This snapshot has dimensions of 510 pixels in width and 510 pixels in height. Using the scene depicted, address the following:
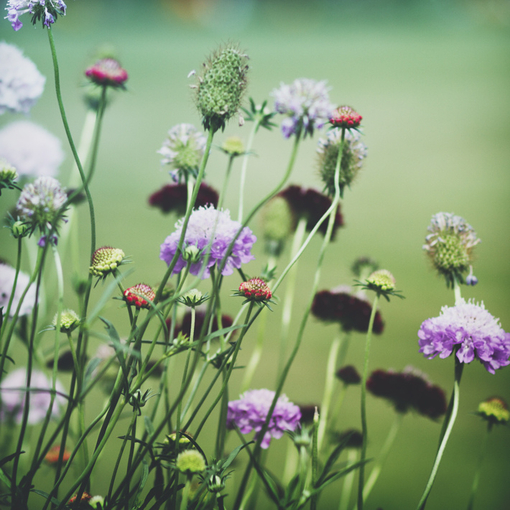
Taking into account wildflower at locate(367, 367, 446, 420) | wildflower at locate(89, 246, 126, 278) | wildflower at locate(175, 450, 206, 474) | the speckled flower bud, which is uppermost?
wildflower at locate(89, 246, 126, 278)

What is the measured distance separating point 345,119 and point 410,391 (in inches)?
20.1

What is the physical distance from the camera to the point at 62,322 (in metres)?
0.50

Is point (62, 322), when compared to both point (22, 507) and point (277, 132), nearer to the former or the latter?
point (22, 507)

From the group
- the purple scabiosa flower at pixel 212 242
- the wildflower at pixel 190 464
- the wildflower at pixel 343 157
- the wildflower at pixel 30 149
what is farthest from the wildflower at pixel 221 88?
the wildflower at pixel 30 149

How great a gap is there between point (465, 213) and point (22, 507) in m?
1.32

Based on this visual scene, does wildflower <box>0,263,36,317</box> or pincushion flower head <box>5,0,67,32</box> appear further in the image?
wildflower <box>0,263,36,317</box>

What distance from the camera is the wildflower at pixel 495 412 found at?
61 centimetres

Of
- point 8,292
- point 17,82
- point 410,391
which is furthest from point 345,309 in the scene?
point 17,82

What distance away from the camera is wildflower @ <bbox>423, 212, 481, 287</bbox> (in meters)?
0.62

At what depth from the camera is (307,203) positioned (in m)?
0.80

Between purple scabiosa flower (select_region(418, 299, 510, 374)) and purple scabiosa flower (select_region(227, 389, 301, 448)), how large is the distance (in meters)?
0.21

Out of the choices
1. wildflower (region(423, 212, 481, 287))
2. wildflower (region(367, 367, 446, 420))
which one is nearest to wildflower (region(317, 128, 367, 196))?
wildflower (region(423, 212, 481, 287))

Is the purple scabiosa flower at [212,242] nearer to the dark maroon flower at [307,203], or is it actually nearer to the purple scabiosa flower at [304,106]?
the purple scabiosa flower at [304,106]

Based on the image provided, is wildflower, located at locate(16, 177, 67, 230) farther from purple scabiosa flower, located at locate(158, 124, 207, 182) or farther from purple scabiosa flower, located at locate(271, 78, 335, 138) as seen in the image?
purple scabiosa flower, located at locate(271, 78, 335, 138)
